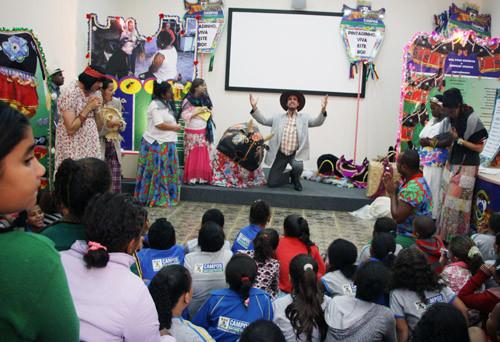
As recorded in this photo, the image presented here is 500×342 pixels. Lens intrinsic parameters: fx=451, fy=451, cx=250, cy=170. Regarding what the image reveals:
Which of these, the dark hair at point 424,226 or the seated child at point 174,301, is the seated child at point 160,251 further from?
the dark hair at point 424,226

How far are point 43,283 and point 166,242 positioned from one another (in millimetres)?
1656

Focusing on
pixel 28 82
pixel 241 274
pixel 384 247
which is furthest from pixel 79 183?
pixel 28 82

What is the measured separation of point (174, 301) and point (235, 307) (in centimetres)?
29

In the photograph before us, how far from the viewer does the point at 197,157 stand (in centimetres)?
583

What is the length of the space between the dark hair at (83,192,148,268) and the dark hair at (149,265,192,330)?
0.34 m

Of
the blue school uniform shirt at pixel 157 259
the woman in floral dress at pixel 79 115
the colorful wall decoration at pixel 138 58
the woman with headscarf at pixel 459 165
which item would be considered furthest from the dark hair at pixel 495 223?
the colorful wall decoration at pixel 138 58

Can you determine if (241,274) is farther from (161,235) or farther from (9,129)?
(9,129)

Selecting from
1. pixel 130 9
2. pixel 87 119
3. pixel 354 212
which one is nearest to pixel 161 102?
pixel 87 119

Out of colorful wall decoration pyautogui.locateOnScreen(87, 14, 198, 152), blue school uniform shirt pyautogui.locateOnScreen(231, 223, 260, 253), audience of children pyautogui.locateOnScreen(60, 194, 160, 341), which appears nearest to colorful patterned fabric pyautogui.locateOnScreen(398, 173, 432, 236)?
blue school uniform shirt pyautogui.locateOnScreen(231, 223, 260, 253)

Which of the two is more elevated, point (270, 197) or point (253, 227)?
point (253, 227)

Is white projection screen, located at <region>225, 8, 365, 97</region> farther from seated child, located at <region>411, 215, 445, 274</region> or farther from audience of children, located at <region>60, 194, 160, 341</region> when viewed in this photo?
audience of children, located at <region>60, 194, 160, 341</region>

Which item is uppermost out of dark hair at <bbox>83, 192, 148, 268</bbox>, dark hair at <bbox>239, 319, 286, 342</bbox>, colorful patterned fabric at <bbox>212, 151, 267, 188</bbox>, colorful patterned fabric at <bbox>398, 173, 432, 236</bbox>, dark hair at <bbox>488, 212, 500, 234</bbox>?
dark hair at <bbox>83, 192, 148, 268</bbox>

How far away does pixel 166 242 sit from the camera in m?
2.38

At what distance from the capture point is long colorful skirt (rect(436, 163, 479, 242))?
13.1 feet
